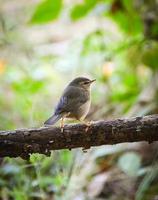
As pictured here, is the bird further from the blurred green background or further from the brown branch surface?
the blurred green background

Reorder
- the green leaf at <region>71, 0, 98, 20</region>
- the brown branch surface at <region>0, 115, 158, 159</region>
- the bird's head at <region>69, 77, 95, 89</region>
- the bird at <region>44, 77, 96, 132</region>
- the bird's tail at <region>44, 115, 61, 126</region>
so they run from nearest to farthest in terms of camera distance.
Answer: the brown branch surface at <region>0, 115, 158, 159</region>
the bird's tail at <region>44, 115, 61, 126</region>
the bird at <region>44, 77, 96, 132</region>
the bird's head at <region>69, 77, 95, 89</region>
the green leaf at <region>71, 0, 98, 20</region>

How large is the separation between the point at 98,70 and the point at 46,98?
2.29ft

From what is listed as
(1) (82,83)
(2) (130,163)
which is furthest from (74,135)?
(2) (130,163)

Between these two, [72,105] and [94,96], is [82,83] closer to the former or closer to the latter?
[72,105]

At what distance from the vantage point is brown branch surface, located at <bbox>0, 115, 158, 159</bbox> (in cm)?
308

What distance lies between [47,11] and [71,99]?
8.35ft

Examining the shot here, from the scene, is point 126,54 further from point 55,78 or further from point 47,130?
point 47,130

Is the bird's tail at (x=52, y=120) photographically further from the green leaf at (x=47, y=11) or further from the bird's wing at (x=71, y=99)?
the green leaf at (x=47, y=11)

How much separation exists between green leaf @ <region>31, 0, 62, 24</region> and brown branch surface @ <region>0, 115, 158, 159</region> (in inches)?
116

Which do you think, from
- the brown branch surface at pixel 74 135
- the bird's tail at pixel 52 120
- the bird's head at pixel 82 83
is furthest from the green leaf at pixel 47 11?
the brown branch surface at pixel 74 135

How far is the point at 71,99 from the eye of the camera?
3533mm

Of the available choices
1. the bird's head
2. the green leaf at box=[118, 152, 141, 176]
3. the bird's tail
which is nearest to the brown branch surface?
the bird's tail

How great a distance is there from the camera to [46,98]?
7.09 m

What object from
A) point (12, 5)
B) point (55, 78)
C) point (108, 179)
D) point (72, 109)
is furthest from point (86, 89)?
point (12, 5)
